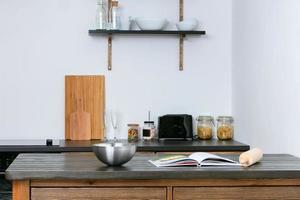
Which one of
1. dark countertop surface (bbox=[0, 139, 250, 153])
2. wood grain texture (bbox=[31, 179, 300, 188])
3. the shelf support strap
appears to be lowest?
dark countertop surface (bbox=[0, 139, 250, 153])

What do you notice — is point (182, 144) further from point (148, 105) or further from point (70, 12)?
point (70, 12)

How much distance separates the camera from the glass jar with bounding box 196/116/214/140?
4277mm

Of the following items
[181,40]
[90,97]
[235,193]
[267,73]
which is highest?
[181,40]

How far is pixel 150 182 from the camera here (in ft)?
7.65

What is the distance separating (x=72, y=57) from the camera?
4.27 metres

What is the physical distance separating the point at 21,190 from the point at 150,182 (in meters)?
0.57

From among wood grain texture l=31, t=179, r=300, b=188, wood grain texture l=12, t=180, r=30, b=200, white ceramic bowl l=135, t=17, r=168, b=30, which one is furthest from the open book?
white ceramic bowl l=135, t=17, r=168, b=30

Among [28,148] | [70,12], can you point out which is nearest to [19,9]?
[70,12]

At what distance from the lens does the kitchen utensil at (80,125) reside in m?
4.20

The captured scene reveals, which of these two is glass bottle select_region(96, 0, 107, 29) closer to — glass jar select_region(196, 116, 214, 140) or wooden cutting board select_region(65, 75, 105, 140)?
wooden cutting board select_region(65, 75, 105, 140)

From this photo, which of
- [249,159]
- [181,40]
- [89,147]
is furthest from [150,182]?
[181,40]

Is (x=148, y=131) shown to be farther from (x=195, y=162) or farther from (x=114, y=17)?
(x=195, y=162)

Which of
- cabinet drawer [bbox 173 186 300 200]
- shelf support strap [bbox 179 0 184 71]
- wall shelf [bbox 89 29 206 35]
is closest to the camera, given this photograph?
cabinet drawer [bbox 173 186 300 200]

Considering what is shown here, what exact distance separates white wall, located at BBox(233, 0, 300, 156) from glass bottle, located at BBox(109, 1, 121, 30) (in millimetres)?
970
